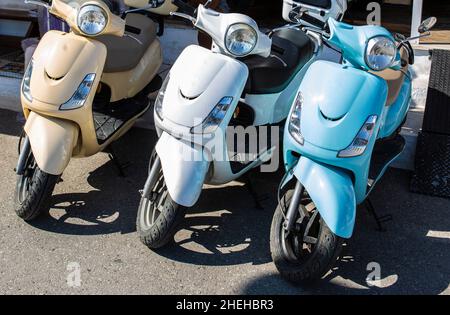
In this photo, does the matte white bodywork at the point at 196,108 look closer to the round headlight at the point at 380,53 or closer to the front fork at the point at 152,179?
the front fork at the point at 152,179

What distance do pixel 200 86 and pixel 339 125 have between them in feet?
2.52

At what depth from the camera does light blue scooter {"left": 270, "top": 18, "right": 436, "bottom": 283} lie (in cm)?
269

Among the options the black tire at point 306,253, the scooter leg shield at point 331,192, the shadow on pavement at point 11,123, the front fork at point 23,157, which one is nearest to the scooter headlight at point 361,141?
the scooter leg shield at point 331,192

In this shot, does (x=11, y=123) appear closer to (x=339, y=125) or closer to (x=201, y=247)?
(x=201, y=247)

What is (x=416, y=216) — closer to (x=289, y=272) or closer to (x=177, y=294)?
(x=289, y=272)

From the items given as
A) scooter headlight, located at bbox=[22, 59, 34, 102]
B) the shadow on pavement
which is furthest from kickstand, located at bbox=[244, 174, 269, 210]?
the shadow on pavement

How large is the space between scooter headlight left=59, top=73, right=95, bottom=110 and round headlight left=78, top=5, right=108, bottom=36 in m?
0.27

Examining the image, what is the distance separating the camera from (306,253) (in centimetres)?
289

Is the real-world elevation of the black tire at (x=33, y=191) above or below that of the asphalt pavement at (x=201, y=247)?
above

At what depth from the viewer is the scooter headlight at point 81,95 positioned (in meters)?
3.25
